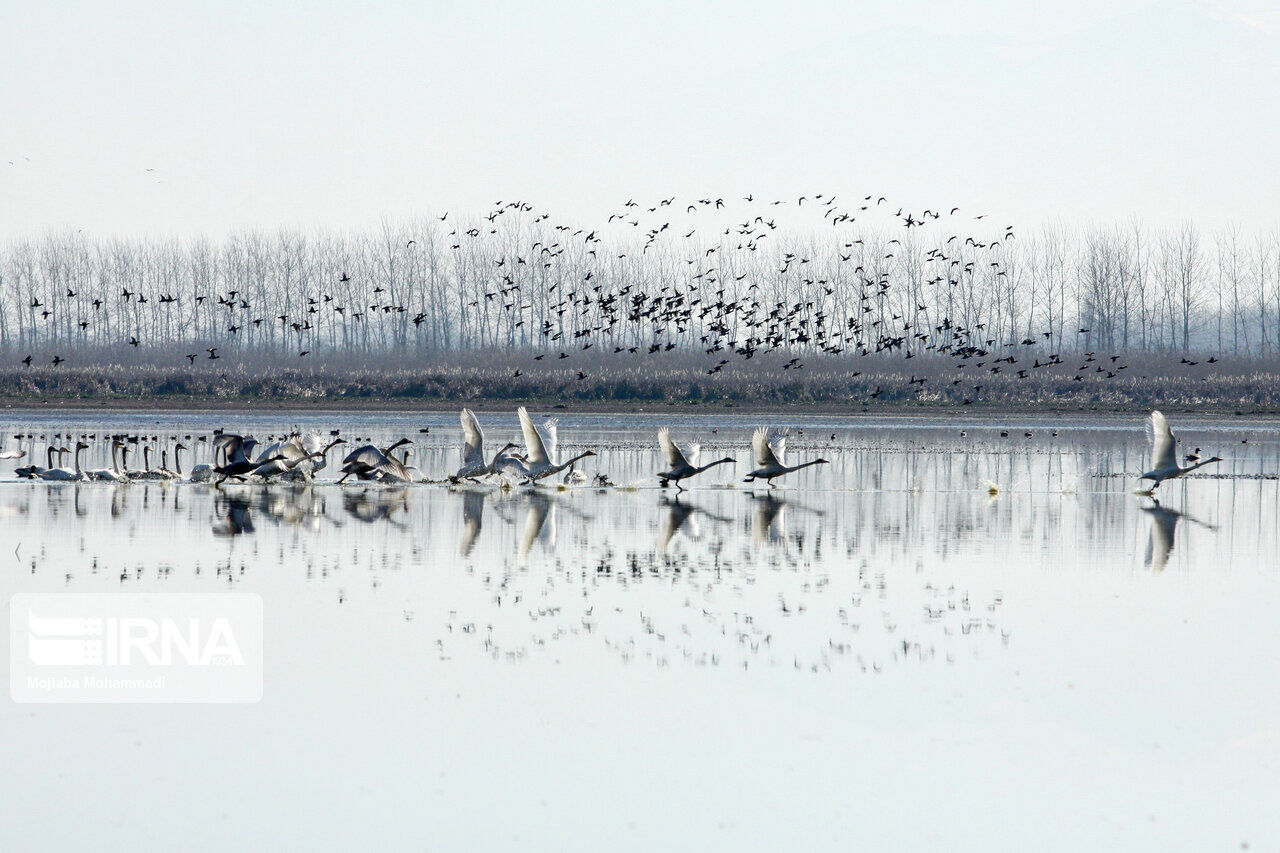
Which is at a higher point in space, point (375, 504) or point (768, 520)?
point (375, 504)

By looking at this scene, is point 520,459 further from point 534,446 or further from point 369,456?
point 369,456

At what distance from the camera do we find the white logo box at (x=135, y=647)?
9.31 metres

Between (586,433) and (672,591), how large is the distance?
3097 centimetres

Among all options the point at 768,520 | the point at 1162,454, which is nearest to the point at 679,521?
the point at 768,520

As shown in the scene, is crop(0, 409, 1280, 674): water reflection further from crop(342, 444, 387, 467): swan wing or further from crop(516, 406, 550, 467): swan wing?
crop(516, 406, 550, 467): swan wing

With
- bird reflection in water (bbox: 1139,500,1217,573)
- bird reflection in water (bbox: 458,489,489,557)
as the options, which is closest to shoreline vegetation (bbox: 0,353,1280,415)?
bird reflection in water (bbox: 458,489,489,557)

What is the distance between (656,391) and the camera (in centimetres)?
6412

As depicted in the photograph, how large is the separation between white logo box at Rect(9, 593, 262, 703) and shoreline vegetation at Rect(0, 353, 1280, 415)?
47.8 meters

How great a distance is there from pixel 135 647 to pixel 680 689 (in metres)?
4.06

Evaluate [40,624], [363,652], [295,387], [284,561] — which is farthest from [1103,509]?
[295,387]

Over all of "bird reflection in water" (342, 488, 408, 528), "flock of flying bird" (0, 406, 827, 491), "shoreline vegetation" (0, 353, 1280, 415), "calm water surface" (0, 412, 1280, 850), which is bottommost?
"calm water surface" (0, 412, 1280, 850)

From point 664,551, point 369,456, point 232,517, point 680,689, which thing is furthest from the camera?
point 369,456

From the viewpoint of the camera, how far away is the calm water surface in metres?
7.11

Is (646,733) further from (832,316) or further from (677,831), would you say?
(832,316)
